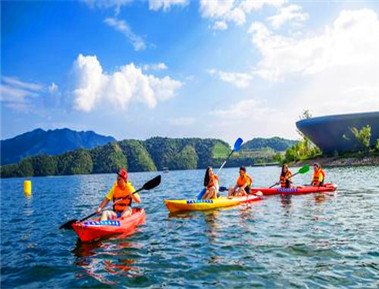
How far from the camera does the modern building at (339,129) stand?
76.1 metres

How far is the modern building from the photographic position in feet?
250

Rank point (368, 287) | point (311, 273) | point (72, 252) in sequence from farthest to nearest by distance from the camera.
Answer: point (72, 252) → point (311, 273) → point (368, 287)

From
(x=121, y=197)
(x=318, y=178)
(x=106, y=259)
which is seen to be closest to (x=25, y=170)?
(x=318, y=178)

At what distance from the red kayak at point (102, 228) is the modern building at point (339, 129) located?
73542 mm

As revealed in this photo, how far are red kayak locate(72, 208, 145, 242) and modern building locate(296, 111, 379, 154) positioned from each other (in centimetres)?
7354

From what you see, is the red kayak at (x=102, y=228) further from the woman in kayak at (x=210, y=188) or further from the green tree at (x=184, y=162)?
the green tree at (x=184, y=162)

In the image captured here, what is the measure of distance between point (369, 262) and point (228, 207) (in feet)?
28.6

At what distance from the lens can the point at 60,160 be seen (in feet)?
533

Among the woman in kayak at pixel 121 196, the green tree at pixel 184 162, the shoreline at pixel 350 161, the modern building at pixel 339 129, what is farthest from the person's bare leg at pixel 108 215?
the green tree at pixel 184 162

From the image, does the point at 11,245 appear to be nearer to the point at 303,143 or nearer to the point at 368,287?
the point at 368,287

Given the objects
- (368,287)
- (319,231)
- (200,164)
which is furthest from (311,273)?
(200,164)

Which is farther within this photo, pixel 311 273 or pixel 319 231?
pixel 319 231

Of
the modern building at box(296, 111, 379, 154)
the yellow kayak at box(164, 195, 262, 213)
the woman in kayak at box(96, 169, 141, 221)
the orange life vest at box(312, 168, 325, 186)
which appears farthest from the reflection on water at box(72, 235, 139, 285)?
the modern building at box(296, 111, 379, 154)

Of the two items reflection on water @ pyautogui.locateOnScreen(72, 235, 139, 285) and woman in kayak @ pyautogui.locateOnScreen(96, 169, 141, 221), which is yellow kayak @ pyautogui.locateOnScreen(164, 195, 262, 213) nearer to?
woman in kayak @ pyautogui.locateOnScreen(96, 169, 141, 221)
